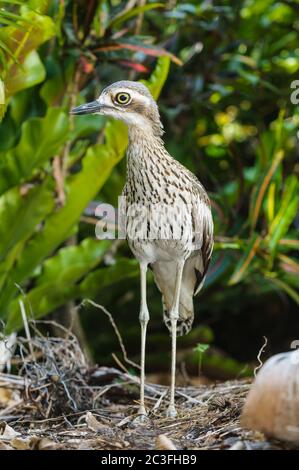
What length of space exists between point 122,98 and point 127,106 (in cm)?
4

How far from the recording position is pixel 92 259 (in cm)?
459

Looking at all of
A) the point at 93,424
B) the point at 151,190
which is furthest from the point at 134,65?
the point at 93,424

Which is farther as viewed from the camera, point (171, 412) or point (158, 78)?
point (158, 78)

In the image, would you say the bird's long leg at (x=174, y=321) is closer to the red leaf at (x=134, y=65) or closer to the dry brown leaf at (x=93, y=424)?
the dry brown leaf at (x=93, y=424)

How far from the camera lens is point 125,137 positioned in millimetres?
4375

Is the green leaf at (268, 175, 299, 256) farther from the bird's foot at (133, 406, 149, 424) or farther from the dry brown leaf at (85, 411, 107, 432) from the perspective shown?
the dry brown leaf at (85, 411, 107, 432)

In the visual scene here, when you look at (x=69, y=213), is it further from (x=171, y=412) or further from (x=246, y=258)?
(x=171, y=412)

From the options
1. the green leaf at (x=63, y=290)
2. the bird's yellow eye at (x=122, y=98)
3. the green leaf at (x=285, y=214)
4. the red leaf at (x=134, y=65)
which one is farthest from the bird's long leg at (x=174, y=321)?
the red leaf at (x=134, y=65)

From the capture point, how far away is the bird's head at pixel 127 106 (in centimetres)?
320

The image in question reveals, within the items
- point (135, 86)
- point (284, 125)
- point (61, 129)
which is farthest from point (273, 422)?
point (284, 125)

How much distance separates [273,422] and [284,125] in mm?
3174

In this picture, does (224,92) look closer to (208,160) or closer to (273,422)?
(208,160)

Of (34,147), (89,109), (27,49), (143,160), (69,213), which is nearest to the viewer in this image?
(89,109)

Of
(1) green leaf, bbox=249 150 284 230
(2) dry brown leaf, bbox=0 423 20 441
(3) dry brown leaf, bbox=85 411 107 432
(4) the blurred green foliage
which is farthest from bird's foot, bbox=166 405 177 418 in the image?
(1) green leaf, bbox=249 150 284 230
